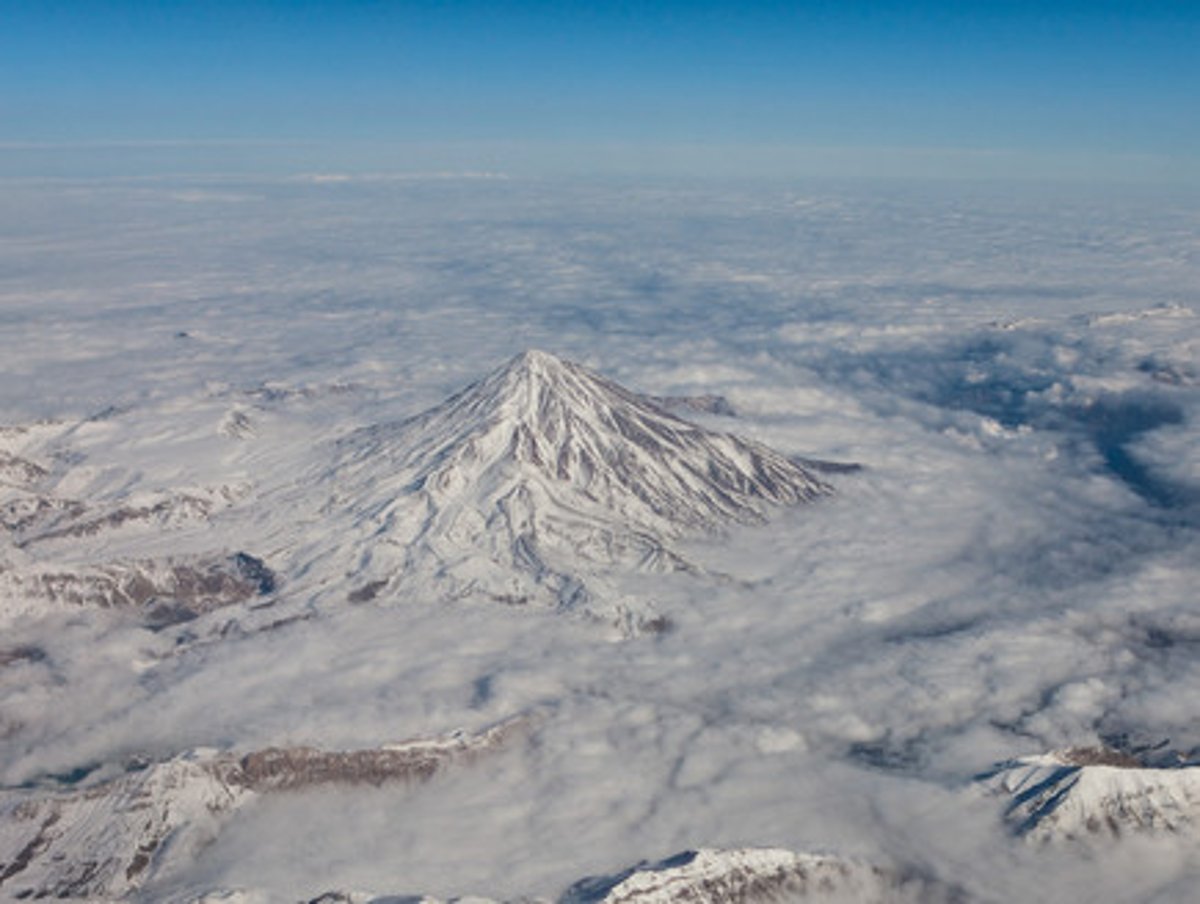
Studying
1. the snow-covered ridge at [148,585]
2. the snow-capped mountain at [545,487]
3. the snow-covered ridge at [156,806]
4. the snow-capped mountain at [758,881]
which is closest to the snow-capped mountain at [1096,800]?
the snow-capped mountain at [758,881]

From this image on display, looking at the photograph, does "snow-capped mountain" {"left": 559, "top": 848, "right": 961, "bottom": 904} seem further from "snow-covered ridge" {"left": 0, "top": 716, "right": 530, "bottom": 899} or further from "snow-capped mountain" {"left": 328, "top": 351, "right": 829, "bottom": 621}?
"snow-capped mountain" {"left": 328, "top": 351, "right": 829, "bottom": 621}

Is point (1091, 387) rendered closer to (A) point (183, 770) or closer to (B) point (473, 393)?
(B) point (473, 393)

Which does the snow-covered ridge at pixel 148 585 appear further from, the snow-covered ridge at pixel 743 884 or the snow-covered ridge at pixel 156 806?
the snow-covered ridge at pixel 743 884

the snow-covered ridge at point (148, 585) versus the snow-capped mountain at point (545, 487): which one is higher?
the snow-capped mountain at point (545, 487)

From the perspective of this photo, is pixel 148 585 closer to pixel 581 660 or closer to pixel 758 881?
pixel 581 660

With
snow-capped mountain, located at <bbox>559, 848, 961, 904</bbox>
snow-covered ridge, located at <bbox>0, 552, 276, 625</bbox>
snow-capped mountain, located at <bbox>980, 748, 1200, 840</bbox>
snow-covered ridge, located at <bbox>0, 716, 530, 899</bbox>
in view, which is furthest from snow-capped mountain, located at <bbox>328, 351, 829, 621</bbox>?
snow-capped mountain, located at <bbox>980, 748, 1200, 840</bbox>

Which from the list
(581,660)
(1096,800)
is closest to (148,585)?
(581,660)
